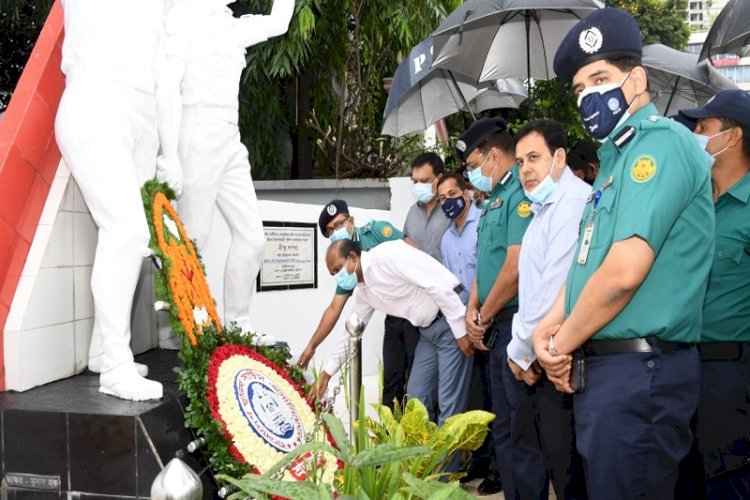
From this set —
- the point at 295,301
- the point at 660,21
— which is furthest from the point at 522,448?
the point at 660,21

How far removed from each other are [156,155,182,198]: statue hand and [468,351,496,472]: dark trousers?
1968 mm

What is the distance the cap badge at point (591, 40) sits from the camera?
220cm

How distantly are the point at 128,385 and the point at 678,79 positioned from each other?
18.1 ft

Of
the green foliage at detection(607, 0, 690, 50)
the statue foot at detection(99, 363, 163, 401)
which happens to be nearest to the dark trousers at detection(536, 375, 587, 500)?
the statue foot at detection(99, 363, 163, 401)

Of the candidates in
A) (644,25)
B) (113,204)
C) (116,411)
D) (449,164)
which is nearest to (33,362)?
(116,411)

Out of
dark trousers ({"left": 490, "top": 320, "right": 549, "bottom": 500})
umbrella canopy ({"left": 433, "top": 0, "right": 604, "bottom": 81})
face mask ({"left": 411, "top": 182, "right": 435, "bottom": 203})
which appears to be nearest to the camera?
dark trousers ({"left": 490, "top": 320, "right": 549, "bottom": 500})

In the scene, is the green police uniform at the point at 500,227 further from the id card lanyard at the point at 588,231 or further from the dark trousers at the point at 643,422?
the dark trousers at the point at 643,422

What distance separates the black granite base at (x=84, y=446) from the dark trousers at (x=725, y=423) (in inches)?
76.6

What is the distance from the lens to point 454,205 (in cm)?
432

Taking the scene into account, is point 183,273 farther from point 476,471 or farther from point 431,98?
point 431,98

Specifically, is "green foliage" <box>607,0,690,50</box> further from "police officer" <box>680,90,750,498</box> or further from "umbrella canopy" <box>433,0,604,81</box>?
"police officer" <box>680,90,750,498</box>

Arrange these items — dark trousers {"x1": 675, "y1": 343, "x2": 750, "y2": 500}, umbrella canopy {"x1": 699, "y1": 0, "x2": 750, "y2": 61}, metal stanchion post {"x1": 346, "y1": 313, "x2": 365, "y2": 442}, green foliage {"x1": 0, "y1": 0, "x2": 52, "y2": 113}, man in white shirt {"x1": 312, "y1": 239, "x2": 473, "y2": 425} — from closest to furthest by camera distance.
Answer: metal stanchion post {"x1": 346, "y1": 313, "x2": 365, "y2": 442} → dark trousers {"x1": 675, "y1": 343, "x2": 750, "y2": 500} → man in white shirt {"x1": 312, "y1": 239, "x2": 473, "y2": 425} → umbrella canopy {"x1": 699, "y1": 0, "x2": 750, "y2": 61} → green foliage {"x1": 0, "y1": 0, "x2": 52, "y2": 113}

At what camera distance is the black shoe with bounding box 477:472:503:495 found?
13.4 feet

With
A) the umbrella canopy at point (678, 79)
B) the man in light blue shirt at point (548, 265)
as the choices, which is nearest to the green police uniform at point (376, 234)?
the man in light blue shirt at point (548, 265)
